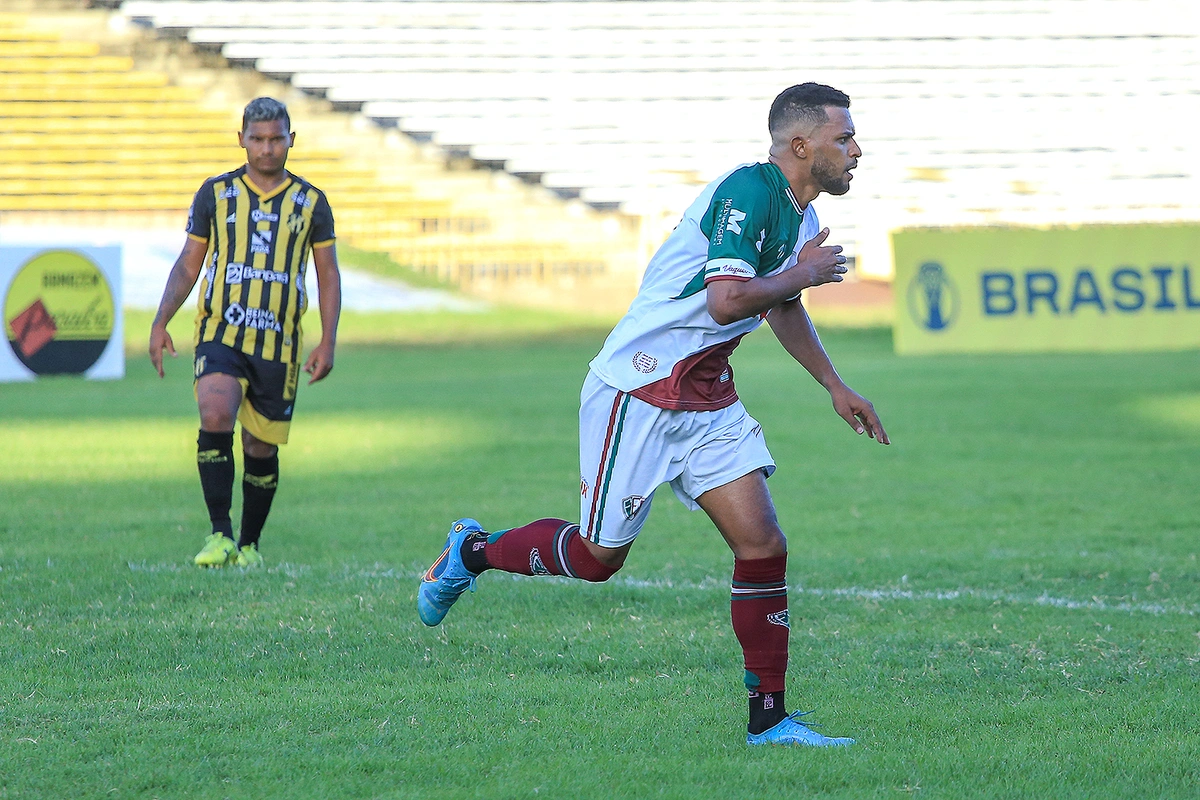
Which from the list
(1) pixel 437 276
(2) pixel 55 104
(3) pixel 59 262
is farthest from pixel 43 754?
(2) pixel 55 104

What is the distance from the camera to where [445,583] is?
173 inches

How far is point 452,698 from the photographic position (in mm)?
3914

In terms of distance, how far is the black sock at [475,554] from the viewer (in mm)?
4359

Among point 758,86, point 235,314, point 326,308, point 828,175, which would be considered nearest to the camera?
point 828,175

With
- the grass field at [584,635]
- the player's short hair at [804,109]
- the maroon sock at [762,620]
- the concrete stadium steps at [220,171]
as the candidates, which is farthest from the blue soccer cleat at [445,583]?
the concrete stadium steps at [220,171]

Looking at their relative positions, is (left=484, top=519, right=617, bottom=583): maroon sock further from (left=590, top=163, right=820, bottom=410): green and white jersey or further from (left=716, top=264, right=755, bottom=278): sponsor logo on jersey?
(left=716, top=264, right=755, bottom=278): sponsor logo on jersey

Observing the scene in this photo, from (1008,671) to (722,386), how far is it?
52.6 inches

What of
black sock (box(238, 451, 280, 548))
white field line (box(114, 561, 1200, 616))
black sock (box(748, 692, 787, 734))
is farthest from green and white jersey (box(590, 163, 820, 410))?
black sock (box(238, 451, 280, 548))

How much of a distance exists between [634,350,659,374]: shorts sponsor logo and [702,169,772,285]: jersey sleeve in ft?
1.05

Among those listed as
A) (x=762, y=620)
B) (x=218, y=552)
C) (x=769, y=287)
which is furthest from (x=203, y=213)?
(x=762, y=620)

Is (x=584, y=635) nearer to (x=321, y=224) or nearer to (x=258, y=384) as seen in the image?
(x=258, y=384)

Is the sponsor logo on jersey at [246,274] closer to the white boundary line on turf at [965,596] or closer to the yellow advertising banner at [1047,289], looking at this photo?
the white boundary line on turf at [965,596]

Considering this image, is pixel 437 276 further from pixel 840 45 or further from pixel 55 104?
pixel 840 45

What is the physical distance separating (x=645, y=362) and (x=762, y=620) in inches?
29.4
